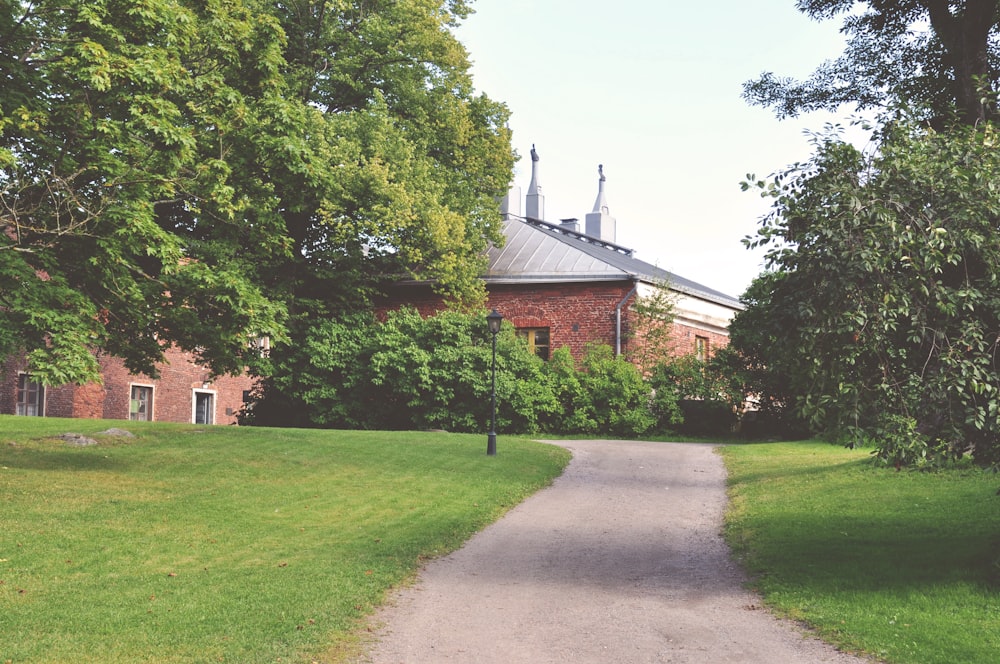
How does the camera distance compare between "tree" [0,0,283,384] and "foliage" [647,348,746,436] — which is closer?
"tree" [0,0,283,384]

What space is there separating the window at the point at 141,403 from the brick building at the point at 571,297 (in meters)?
11.2

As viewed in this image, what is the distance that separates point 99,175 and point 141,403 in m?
24.6

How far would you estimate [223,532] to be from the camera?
→ 10.7 meters

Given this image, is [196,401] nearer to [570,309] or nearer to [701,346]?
[570,309]

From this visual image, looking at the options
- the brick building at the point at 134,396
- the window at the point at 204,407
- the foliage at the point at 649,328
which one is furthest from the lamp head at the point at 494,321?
the window at the point at 204,407

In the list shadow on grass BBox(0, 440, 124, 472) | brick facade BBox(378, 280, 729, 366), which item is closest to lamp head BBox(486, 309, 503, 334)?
shadow on grass BBox(0, 440, 124, 472)

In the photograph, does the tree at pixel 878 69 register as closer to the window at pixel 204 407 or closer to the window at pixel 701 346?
the window at pixel 701 346

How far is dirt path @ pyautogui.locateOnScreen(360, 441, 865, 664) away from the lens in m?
6.62

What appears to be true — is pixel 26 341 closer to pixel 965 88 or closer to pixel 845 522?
pixel 845 522

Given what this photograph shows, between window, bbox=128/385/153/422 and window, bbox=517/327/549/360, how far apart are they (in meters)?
15.4

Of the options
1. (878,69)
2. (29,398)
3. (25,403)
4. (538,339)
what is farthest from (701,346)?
(25,403)

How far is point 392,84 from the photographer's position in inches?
1074

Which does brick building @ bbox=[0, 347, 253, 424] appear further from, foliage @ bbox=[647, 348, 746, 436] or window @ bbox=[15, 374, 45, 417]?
foliage @ bbox=[647, 348, 746, 436]

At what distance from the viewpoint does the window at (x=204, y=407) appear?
126ft
